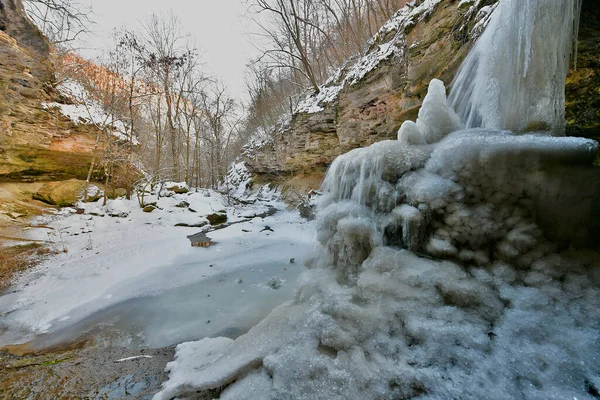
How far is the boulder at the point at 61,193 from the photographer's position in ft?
24.6

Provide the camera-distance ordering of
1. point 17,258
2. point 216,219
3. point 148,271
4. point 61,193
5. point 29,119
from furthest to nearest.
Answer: point 216,219 → point 61,193 → point 29,119 → point 148,271 → point 17,258

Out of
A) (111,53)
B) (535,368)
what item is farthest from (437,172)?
(111,53)

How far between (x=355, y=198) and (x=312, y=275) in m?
1.22

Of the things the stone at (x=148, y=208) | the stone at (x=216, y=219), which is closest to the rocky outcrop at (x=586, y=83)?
the stone at (x=216, y=219)

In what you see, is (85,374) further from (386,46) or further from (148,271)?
(386,46)

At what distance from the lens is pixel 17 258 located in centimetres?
455

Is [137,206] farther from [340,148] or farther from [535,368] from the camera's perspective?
[535,368]

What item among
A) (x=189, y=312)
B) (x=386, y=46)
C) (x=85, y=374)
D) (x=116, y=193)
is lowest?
(x=189, y=312)

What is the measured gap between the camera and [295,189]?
12.2 metres

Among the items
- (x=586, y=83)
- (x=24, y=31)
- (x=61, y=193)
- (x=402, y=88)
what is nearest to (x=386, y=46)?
(x=402, y=88)

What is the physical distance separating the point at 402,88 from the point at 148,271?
743 centimetres

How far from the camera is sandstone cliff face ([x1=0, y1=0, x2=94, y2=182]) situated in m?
6.94

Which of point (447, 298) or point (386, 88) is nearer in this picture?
point (447, 298)

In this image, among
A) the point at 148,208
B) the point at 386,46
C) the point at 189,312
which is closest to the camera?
the point at 189,312
